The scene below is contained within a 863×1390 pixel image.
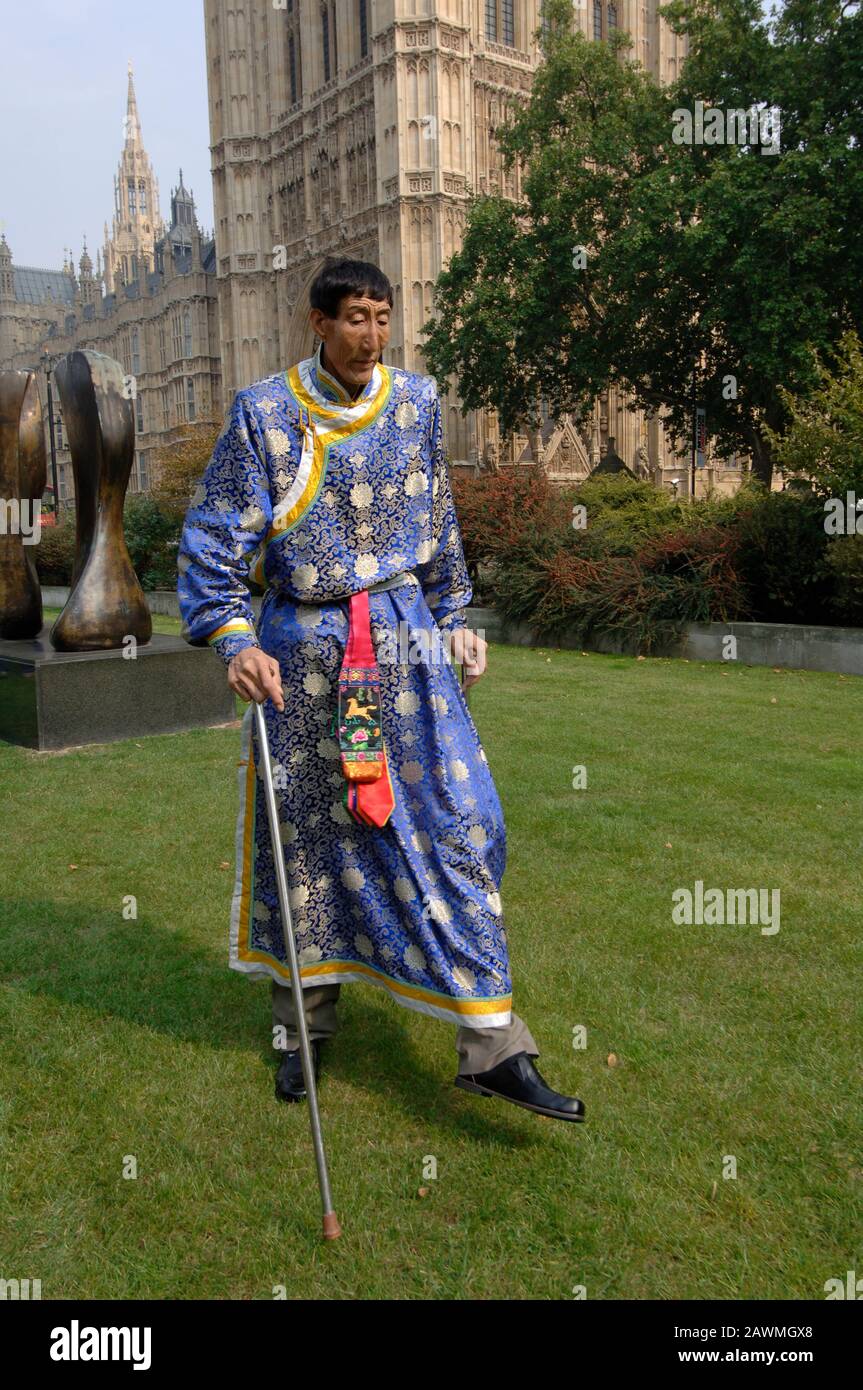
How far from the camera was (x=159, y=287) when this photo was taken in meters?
67.4

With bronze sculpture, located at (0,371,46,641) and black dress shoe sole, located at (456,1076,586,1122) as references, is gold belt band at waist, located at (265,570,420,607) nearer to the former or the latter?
black dress shoe sole, located at (456,1076,586,1122)

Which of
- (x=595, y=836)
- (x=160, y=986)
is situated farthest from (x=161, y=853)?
(x=595, y=836)

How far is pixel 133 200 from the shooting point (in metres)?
90.4

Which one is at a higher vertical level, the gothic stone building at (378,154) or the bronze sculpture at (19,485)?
the gothic stone building at (378,154)

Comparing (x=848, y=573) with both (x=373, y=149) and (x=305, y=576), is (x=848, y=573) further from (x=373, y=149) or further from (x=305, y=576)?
(x=373, y=149)

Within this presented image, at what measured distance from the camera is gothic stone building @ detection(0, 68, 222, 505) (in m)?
63.1

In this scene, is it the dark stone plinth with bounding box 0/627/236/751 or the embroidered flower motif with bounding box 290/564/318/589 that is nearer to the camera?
the embroidered flower motif with bounding box 290/564/318/589

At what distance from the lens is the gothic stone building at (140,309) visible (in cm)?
6312

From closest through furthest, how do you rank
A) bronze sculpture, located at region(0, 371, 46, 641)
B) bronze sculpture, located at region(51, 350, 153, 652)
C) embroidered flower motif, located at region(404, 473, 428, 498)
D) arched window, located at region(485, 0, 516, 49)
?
embroidered flower motif, located at region(404, 473, 428, 498)
bronze sculpture, located at region(51, 350, 153, 652)
bronze sculpture, located at region(0, 371, 46, 641)
arched window, located at region(485, 0, 516, 49)

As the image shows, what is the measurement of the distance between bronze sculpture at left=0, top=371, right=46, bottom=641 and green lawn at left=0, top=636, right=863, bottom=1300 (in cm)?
377

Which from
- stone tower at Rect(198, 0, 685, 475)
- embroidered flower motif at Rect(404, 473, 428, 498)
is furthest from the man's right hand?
stone tower at Rect(198, 0, 685, 475)

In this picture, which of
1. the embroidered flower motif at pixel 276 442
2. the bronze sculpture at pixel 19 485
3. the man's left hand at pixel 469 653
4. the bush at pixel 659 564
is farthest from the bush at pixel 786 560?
the embroidered flower motif at pixel 276 442

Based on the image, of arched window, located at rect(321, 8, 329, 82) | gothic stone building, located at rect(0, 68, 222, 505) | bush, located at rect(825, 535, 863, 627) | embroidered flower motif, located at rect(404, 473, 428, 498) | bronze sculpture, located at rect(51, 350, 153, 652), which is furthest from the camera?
gothic stone building, located at rect(0, 68, 222, 505)

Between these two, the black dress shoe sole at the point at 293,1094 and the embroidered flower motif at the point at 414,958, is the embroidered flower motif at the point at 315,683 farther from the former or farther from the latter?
the black dress shoe sole at the point at 293,1094
